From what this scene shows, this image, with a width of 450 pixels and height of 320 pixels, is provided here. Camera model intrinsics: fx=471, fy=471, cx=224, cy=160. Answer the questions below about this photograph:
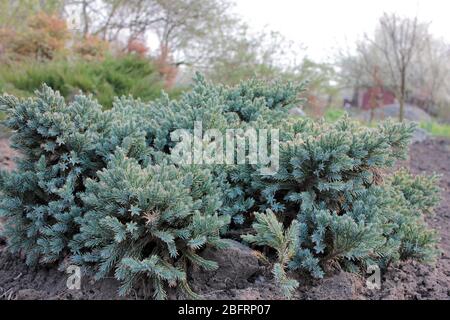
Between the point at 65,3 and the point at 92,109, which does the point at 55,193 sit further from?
the point at 65,3

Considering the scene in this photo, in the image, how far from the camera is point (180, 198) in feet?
7.29

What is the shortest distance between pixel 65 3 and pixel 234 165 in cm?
1144

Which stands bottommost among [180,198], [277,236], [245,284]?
[245,284]

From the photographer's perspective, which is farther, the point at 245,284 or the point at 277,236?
the point at 245,284

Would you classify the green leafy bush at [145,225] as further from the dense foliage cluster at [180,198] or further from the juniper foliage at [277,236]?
the juniper foliage at [277,236]

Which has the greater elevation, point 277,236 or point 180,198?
point 180,198

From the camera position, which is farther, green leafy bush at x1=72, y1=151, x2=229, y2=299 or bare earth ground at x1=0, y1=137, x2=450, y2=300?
bare earth ground at x1=0, y1=137, x2=450, y2=300

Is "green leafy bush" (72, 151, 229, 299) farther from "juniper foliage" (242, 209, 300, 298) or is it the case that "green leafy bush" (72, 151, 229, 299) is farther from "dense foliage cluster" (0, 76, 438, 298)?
"juniper foliage" (242, 209, 300, 298)

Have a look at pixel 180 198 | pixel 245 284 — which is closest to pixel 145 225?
pixel 180 198

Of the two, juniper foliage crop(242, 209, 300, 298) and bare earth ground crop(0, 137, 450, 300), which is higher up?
juniper foliage crop(242, 209, 300, 298)

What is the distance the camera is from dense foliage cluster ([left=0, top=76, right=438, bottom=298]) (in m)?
2.21

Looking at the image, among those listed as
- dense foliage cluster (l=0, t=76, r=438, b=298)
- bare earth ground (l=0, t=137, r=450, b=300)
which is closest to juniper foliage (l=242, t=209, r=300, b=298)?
dense foliage cluster (l=0, t=76, r=438, b=298)

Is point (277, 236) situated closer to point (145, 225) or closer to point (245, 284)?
point (245, 284)

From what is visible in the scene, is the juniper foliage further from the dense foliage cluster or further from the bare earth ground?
the bare earth ground
